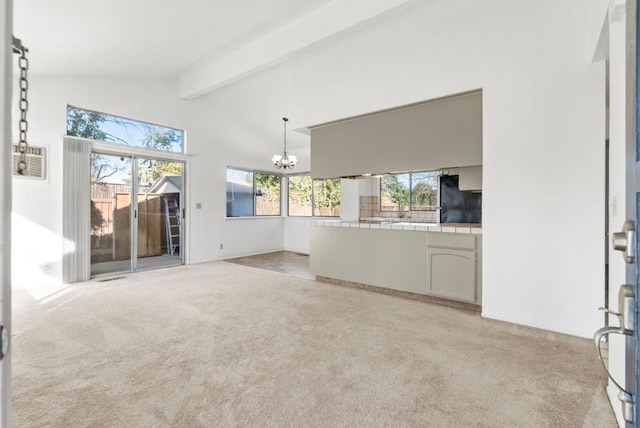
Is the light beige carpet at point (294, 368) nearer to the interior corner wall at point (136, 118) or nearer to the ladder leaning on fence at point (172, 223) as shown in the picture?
the interior corner wall at point (136, 118)

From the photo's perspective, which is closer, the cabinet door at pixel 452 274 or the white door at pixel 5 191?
the white door at pixel 5 191

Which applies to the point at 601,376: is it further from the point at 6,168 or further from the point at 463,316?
the point at 6,168

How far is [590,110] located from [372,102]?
86.9 inches

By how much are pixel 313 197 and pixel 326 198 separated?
41cm

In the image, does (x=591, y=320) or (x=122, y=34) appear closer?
(x=591, y=320)

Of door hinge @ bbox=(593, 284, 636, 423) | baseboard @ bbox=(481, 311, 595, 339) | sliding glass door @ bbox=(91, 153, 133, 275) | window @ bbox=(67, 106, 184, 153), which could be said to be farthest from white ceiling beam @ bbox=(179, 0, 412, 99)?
→ door hinge @ bbox=(593, 284, 636, 423)

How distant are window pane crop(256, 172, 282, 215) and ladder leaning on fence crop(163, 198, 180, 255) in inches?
84.7

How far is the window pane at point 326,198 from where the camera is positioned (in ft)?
24.8

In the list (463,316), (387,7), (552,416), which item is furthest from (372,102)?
(552,416)

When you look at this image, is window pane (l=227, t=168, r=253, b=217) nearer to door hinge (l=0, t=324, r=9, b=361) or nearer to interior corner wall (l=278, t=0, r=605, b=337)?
interior corner wall (l=278, t=0, r=605, b=337)

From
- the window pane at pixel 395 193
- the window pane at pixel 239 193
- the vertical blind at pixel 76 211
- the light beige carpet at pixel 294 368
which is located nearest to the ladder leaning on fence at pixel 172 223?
the window pane at pixel 239 193

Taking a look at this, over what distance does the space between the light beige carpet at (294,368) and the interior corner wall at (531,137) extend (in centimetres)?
39

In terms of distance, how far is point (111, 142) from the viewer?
17.0 feet

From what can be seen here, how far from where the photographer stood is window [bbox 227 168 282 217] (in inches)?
290
